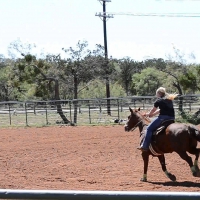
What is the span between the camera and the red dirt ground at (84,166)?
10242mm

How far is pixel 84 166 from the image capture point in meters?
13.3

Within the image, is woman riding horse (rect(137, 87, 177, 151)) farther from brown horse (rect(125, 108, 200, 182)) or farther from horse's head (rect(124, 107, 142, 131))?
horse's head (rect(124, 107, 142, 131))

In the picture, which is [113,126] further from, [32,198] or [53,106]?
[32,198]

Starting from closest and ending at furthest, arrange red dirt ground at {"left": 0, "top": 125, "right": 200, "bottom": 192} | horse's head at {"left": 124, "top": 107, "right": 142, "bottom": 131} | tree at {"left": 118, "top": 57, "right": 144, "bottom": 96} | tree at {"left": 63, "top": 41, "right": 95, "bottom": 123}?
red dirt ground at {"left": 0, "top": 125, "right": 200, "bottom": 192} → horse's head at {"left": 124, "top": 107, "right": 142, "bottom": 131} → tree at {"left": 63, "top": 41, "right": 95, "bottom": 123} → tree at {"left": 118, "top": 57, "right": 144, "bottom": 96}

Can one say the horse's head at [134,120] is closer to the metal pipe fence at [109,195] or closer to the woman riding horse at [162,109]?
the woman riding horse at [162,109]

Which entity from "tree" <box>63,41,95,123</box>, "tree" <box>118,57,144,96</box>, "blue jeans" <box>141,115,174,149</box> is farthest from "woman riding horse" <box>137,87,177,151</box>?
"tree" <box>118,57,144,96</box>

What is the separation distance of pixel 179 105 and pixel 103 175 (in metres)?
19.2

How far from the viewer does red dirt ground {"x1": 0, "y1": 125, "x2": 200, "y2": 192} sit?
10.2 meters

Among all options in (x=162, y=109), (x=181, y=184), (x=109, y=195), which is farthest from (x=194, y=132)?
(x=109, y=195)

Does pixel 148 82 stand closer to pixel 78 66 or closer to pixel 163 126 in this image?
pixel 78 66

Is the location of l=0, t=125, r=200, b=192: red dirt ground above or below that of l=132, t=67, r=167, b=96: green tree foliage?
below

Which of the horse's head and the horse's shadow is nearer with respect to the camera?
the horse's shadow

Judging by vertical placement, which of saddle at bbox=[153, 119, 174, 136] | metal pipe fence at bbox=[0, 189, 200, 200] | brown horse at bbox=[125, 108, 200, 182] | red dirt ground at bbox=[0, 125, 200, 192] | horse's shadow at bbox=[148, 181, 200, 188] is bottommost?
red dirt ground at bbox=[0, 125, 200, 192]

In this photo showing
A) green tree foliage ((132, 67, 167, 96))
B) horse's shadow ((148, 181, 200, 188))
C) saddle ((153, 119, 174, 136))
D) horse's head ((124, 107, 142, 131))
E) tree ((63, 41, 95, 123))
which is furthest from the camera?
green tree foliage ((132, 67, 167, 96))
